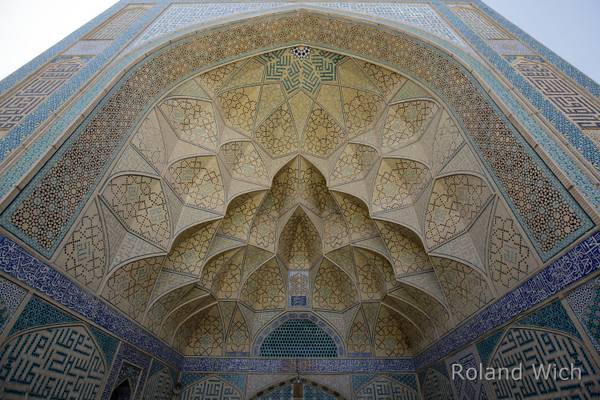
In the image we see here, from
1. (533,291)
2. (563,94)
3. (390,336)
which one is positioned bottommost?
(533,291)

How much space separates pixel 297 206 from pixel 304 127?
1.51 meters

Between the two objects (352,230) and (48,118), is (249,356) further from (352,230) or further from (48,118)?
(48,118)

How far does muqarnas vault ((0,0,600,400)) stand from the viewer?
112 inches

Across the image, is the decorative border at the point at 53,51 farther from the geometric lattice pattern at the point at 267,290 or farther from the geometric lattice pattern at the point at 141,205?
the geometric lattice pattern at the point at 267,290

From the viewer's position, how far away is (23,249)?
8.70ft

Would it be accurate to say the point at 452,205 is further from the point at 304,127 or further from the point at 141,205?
the point at 141,205

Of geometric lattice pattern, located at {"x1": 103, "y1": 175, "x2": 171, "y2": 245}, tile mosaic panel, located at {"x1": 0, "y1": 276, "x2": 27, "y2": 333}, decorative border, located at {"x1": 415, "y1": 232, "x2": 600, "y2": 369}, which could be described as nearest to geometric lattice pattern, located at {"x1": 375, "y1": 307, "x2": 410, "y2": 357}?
decorative border, located at {"x1": 415, "y1": 232, "x2": 600, "y2": 369}

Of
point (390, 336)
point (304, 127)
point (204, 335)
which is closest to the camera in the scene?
point (304, 127)

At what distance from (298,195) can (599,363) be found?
4.53 m

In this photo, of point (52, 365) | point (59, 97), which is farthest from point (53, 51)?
point (52, 365)

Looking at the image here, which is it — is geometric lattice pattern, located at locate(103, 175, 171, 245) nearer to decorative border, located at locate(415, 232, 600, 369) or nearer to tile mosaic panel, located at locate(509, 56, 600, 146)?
decorative border, located at locate(415, 232, 600, 369)

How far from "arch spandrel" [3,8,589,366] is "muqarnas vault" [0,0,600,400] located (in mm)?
32

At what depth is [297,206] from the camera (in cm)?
602

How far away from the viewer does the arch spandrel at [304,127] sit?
415 cm
